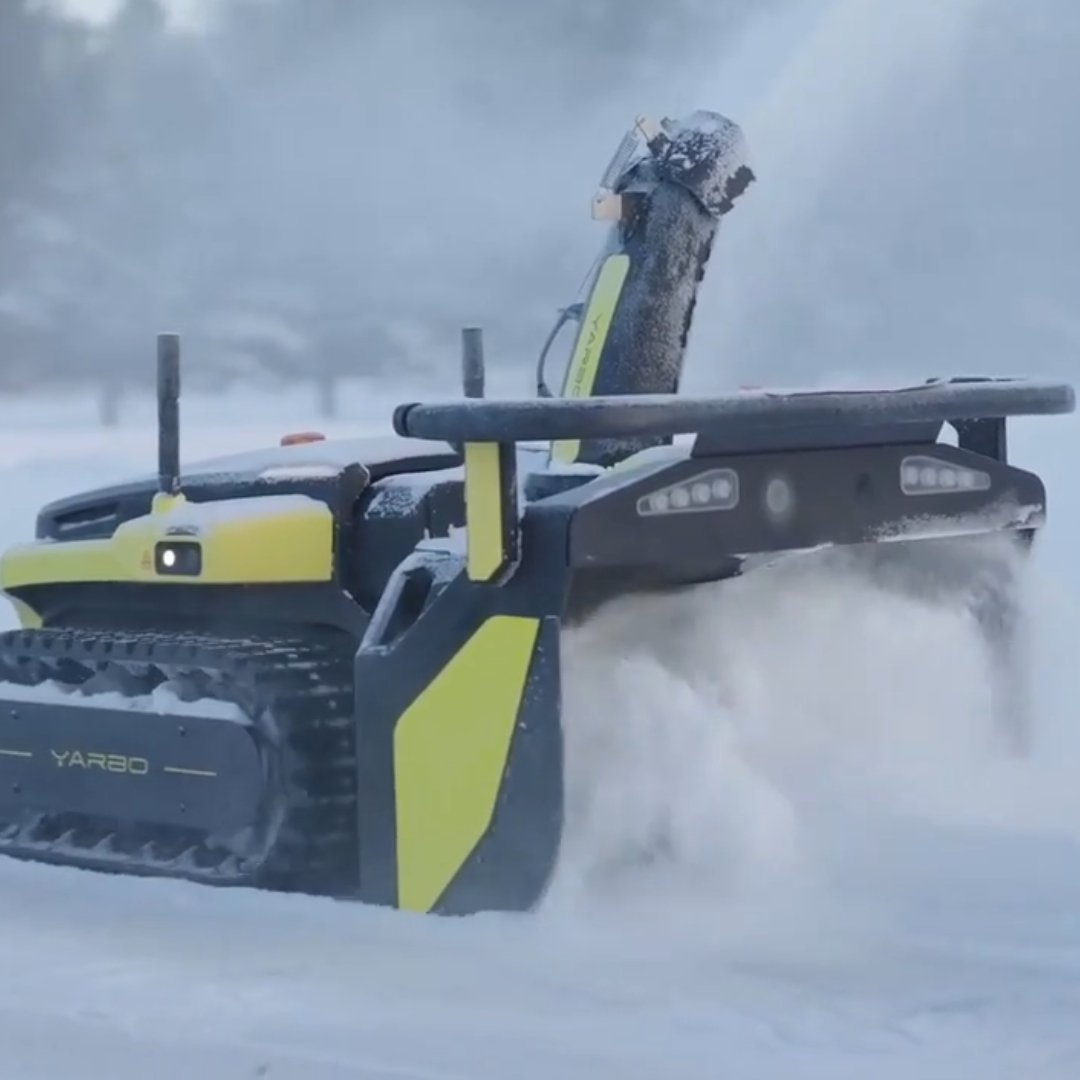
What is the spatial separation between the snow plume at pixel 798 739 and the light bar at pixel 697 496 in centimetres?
27

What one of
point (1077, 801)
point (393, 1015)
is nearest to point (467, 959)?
point (393, 1015)

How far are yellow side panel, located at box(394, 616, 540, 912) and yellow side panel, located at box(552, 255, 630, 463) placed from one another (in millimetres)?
1011

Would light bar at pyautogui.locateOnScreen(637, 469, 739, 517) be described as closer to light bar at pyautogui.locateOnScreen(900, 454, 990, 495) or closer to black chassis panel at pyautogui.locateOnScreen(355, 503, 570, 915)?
black chassis panel at pyautogui.locateOnScreen(355, 503, 570, 915)

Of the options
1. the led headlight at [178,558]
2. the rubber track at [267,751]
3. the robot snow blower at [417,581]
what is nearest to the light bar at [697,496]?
the robot snow blower at [417,581]

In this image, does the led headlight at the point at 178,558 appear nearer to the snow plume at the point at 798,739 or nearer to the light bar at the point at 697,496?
the snow plume at the point at 798,739

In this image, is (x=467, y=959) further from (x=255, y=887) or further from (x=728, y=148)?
(x=728, y=148)

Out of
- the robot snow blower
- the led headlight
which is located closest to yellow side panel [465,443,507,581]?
the robot snow blower

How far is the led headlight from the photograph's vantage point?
331 centimetres

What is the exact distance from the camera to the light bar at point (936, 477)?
3246 millimetres

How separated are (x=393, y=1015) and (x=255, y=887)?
65 cm

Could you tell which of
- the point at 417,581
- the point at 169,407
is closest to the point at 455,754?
the point at 417,581

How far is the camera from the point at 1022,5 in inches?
350

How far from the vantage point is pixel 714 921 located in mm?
2809

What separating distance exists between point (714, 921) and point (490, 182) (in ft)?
24.4
